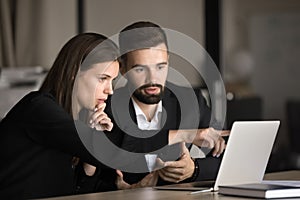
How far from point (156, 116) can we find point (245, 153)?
700 mm

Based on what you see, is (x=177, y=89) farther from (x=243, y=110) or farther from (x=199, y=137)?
(x=243, y=110)

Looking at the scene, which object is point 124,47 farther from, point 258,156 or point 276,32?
point 276,32

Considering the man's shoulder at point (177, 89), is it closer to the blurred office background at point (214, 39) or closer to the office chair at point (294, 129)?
the blurred office background at point (214, 39)

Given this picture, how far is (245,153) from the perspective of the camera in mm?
2354

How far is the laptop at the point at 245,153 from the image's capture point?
230 centimetres

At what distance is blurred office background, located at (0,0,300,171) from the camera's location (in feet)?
19.7

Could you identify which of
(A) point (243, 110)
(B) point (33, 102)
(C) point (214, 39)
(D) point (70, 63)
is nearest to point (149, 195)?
(B) point (33, 102)

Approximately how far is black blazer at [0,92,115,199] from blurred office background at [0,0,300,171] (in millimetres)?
1859

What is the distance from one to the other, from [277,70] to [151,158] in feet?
20.1

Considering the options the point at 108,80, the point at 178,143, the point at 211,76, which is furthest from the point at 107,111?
the point at 211,76

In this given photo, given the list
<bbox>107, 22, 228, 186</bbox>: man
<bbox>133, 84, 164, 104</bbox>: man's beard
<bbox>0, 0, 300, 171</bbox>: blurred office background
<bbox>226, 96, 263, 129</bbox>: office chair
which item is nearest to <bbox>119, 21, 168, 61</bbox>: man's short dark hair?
<bbox>107, 22, 228, 186</bbox>: man

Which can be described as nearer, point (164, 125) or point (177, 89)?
point (164, 125)

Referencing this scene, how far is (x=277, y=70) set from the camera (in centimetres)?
863

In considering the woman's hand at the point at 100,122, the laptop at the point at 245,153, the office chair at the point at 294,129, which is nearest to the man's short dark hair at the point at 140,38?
the woman's hand at the point at 100,122
